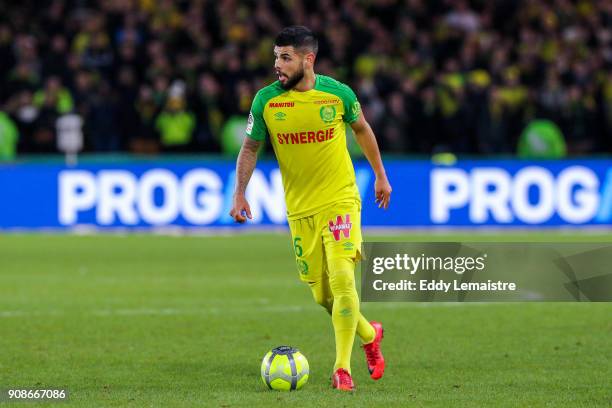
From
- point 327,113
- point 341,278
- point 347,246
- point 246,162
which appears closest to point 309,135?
point 327,113

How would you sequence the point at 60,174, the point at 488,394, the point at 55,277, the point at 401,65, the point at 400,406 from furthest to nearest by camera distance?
the point at 401,65 → the point at 60,174 → the point at 55,277 → the point at 488,394 → the point at 400,406

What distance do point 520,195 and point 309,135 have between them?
14.3 m

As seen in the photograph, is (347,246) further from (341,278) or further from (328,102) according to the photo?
(328,102)

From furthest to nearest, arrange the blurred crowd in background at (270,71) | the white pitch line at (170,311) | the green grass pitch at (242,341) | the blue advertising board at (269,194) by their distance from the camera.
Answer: the blurred crowd in background at (270,71)
the blue advertising board at (269,194)
the white pitch line at (170,311)
the green grass pitch at (242,341)

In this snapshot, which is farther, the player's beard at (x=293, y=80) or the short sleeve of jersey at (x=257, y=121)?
the short sleeve of jersey at (x=257, y=121)

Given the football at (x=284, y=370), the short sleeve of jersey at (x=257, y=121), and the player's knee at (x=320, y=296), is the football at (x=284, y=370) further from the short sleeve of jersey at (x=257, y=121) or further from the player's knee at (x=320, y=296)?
the short sleeve of jersey at (x=257, y=121)

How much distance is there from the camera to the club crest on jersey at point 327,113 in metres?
8.28

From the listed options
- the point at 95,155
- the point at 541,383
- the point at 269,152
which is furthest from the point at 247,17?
the point at 541,383

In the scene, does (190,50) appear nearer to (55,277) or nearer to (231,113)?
(231,113)

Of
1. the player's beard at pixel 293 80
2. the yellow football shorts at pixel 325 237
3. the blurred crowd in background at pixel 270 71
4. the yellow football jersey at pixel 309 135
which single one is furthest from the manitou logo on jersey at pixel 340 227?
the blurred crowd in background at pixel 270 71

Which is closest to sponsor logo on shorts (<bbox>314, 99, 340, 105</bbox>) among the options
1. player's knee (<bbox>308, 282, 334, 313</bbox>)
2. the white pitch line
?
player's knee (<bbox>308, 282, 334, 313</bbox>)

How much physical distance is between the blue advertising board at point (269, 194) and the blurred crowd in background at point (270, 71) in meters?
1.57

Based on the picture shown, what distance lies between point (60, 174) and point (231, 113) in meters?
4.27

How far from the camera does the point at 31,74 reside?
24547mm
